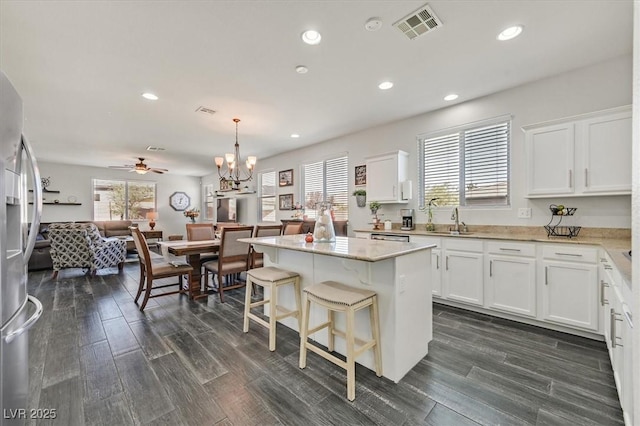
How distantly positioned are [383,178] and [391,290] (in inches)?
106

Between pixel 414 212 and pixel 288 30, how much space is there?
10.1 ft

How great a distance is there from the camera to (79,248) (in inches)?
194

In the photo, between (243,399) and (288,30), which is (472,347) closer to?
(243,399)

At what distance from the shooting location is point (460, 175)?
384cm

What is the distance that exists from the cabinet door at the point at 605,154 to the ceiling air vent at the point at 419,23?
1904 millimetres

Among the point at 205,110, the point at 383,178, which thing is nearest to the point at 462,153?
the point at 383,178

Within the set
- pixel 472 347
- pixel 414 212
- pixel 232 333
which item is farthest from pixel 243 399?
pixel 414 212

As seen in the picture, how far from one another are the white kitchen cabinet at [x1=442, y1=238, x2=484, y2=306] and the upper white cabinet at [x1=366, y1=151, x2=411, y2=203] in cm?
110

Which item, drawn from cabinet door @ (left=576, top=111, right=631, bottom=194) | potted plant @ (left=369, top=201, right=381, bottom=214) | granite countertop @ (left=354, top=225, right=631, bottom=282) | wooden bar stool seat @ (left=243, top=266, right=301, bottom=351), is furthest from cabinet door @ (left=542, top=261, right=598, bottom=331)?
wooden bar stool seat @ (left=243, top=266, right=301, bottom=351)

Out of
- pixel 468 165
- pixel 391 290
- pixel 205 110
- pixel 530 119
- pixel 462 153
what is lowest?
pixel 391 290

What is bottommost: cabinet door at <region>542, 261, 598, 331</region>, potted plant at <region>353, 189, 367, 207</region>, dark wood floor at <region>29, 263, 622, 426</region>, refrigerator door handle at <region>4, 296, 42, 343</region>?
dark wood floor at <region>29, 263, 622, 426</region>

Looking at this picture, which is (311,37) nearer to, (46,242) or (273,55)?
(273,55)

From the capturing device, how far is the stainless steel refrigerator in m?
1.04

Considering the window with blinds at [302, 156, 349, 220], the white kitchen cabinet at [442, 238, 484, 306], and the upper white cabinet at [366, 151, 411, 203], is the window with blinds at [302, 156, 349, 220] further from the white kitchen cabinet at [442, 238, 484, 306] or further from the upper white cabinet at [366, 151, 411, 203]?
the white kitchen cabinet at [442, 238, 484, 306]
